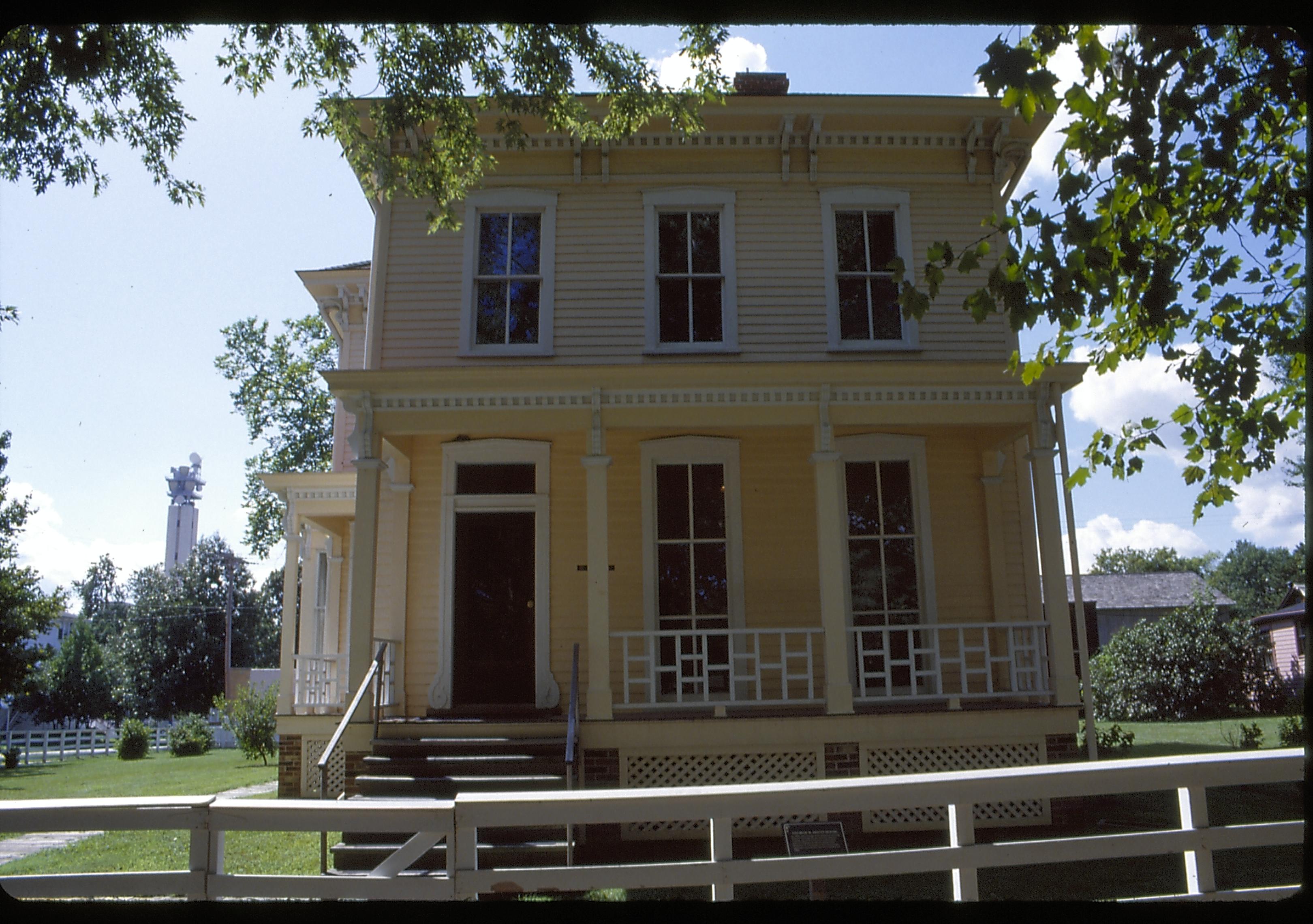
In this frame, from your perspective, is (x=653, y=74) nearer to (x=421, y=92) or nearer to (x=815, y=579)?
(x=421, y=92)

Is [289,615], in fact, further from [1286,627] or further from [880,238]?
[1286,627]

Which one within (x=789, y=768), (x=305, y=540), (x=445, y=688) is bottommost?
(x=789, y=768)

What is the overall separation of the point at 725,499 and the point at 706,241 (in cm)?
318

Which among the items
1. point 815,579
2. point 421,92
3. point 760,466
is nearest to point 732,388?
point 760,466

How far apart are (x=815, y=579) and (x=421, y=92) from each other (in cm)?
641

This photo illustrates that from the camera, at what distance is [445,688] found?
34.7ft

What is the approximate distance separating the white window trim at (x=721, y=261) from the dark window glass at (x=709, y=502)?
54.8 inches

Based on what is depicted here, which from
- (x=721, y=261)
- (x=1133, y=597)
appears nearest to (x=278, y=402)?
(x=721, y=261)

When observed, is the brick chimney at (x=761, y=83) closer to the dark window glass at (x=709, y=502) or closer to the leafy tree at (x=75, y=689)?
the dark window glass at (x=709, y=502)

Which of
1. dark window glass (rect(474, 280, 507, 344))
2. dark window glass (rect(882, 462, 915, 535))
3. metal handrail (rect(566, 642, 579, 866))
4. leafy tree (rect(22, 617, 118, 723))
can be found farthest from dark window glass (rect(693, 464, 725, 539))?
leafy tree (rect(22, 617, 118, 723))

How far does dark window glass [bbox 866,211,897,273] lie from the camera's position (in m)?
11.7

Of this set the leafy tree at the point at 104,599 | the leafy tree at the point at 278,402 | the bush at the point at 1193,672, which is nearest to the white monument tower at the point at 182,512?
the leafy tree at the point at 104,599

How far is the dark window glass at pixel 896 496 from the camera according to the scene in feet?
36.6

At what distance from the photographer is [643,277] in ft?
37.9
